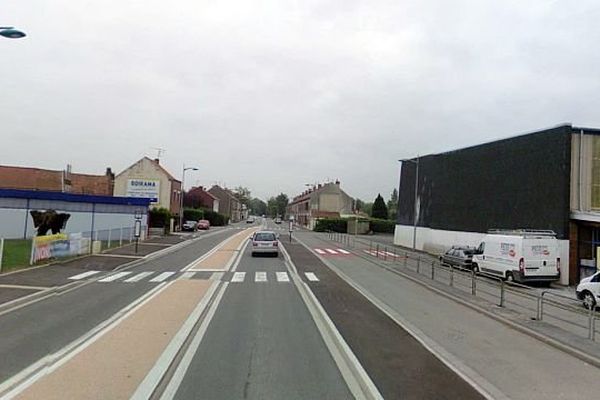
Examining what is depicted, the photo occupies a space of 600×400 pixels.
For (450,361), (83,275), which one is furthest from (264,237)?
(450,361)

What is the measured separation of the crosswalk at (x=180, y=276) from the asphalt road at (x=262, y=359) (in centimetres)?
715

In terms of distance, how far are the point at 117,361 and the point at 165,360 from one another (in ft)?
2.29

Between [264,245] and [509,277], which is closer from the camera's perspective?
[509,277]

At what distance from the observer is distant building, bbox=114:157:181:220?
241 feet

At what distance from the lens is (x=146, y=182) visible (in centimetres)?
7362

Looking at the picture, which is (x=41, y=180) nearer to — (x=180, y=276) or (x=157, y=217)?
(x=157, y=217)

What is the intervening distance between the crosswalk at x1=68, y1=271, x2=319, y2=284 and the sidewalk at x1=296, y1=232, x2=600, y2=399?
588cm

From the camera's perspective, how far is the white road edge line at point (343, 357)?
7.22 m

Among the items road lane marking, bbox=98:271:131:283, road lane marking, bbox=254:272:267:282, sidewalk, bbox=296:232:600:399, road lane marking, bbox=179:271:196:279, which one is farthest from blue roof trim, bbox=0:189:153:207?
sidewalk, bbox=296:232:600:399

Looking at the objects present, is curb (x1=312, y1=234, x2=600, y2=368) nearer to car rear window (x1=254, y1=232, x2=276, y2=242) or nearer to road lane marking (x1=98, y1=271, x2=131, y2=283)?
road lane marking (x1=98, y1=271, x2=131, y2=283)

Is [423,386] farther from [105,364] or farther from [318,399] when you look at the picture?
[105,364]

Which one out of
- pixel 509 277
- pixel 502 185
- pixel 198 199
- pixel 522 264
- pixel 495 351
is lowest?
pixel 495 351

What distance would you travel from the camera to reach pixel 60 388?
6.86 meters

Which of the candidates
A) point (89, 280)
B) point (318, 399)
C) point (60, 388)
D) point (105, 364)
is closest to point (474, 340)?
point (318, 399)
